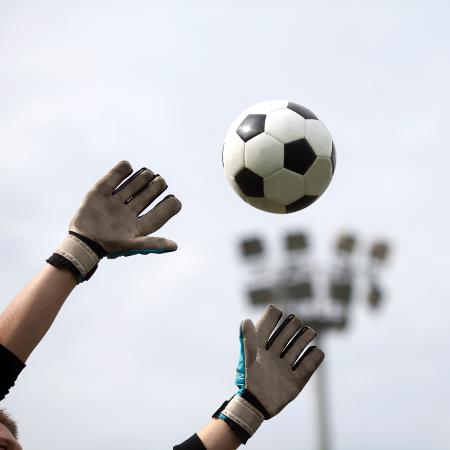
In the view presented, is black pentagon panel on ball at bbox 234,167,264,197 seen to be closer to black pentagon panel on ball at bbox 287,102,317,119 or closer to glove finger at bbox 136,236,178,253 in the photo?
black pentagon panel on ball at bbox 287,102,317,119

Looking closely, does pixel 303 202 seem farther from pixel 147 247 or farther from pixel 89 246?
pixel 89 246

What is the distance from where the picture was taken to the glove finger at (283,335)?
562 cm

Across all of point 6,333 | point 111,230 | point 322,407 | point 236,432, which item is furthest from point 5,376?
point 322,407

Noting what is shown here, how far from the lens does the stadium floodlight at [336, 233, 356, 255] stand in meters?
33.2

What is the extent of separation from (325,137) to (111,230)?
2326 mm

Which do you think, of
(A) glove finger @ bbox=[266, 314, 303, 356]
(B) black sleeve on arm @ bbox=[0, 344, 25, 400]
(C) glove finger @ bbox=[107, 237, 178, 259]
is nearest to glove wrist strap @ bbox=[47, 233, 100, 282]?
(C) glove finger @ bbox=[107, 237, 178, 259]

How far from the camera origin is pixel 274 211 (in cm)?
694

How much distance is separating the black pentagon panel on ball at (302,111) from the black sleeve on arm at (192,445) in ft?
9.27

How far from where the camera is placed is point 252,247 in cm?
3350

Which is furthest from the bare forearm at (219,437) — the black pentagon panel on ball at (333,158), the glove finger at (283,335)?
the black pentagon panel on ball at (333,158)

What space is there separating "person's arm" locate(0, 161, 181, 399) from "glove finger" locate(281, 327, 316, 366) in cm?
99

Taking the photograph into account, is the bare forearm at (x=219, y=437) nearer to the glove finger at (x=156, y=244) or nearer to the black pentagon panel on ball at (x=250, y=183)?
the glove finger at (x=156, y=244)

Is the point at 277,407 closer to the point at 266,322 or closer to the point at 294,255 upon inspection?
the point at 266,322

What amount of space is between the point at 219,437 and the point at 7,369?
1283 mm
